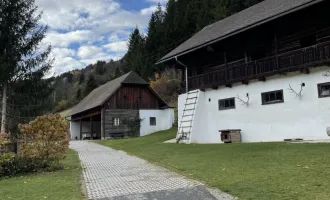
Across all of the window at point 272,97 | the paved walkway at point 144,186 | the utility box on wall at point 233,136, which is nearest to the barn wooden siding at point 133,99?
the utility box on wall at point 233,136

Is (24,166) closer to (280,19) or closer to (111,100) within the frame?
(280,19)

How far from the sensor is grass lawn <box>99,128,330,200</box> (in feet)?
23.5

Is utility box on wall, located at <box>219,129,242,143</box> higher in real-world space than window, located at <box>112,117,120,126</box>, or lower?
lower

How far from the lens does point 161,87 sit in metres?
52.5

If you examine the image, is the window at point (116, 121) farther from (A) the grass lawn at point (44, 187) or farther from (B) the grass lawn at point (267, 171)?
(A) the grass lawn at point (44, 187)

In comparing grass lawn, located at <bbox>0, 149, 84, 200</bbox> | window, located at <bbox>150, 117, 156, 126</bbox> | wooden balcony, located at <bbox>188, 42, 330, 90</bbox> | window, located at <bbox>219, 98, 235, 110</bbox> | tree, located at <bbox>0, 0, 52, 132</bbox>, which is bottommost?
grass lawn, located at <bbox>0, 149, 84, 200</bbox>

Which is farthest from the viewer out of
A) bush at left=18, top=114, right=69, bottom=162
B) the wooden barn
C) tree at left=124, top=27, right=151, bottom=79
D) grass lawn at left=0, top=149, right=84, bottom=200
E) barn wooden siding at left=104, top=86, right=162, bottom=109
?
tree at left=124, top=27, right=151, bottom=79

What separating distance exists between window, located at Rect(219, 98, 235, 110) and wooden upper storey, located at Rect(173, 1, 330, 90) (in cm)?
108

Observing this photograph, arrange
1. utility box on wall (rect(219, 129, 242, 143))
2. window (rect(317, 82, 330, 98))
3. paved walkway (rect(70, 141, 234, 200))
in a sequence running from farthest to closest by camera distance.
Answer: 1. utility box on wall (rect(219, 129, 242, 143))
2. window (rect(317, 82, 330, 98))
3. paved walkway (rect(70, 141, 234, 200))

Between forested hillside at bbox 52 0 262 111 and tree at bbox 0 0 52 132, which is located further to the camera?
forested hillside at bbox 52 0 262 111

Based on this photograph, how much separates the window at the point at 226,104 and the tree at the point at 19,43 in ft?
42.6

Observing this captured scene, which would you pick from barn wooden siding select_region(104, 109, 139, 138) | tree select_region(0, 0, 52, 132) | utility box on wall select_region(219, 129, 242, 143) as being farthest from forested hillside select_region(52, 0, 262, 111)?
utility box on wall select_region(219, 129, 242, 143)

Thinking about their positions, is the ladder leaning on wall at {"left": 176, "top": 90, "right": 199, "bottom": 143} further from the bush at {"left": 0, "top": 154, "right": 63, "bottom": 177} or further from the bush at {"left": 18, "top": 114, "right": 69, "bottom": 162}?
the bush at {"left": 0, "top": 154, "right": 63, "bottom": 177}

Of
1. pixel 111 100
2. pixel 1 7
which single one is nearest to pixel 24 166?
pixel 1 7
